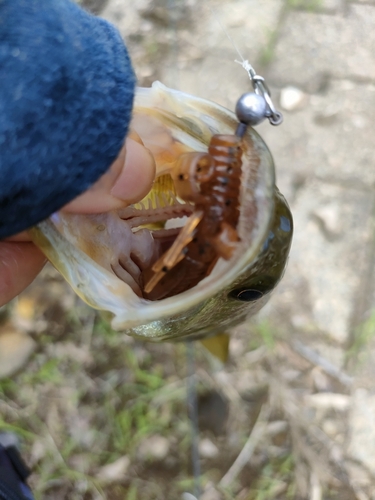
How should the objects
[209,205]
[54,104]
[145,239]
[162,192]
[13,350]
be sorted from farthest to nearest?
[13,350] < [162,192] < [145,239] < [209,205] < [54,104]

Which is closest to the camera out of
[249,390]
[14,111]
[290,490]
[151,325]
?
[14,111]

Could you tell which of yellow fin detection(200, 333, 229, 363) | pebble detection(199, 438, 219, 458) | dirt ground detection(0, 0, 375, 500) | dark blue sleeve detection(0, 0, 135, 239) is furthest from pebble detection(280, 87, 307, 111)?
dark blue sleeve detection(0, 0, 135, 239)

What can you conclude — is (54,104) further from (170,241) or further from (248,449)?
(248,449)

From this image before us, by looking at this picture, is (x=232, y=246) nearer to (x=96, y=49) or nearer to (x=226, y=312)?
(x=226, y=312)

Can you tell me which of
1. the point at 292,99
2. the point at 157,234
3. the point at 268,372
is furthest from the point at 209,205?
the point at 292,99

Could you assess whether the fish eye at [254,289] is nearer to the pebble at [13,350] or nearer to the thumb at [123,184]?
the thumb at [123,184]

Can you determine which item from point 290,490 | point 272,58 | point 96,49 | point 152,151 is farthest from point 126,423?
point 272,58

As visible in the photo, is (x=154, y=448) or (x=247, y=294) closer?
(x=247, y=294)
